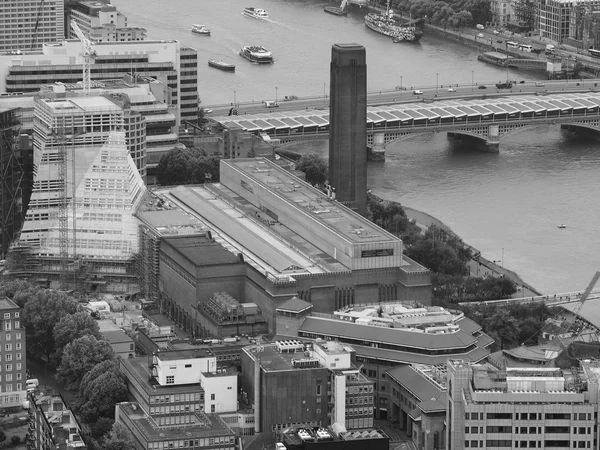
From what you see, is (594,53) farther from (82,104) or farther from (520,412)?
(520,412)

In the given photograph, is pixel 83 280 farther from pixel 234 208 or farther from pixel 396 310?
pixel 396 310

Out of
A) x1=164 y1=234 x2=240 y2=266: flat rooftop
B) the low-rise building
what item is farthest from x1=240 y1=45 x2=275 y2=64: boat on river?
the low-rise building

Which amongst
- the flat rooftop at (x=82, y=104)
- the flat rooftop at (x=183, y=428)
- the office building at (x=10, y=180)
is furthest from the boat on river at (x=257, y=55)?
the flat rooftop at (x=183, y=428)

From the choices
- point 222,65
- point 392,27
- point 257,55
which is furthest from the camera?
point 392,27

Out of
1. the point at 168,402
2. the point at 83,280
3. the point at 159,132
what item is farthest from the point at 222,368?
the point at 159,132

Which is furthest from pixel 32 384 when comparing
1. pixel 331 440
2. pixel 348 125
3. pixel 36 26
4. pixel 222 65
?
pixel 222 65

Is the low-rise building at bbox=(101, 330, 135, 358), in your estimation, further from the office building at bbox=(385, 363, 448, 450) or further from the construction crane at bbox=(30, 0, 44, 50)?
the construction crane at bbox=(30, 0, 44, 50)
